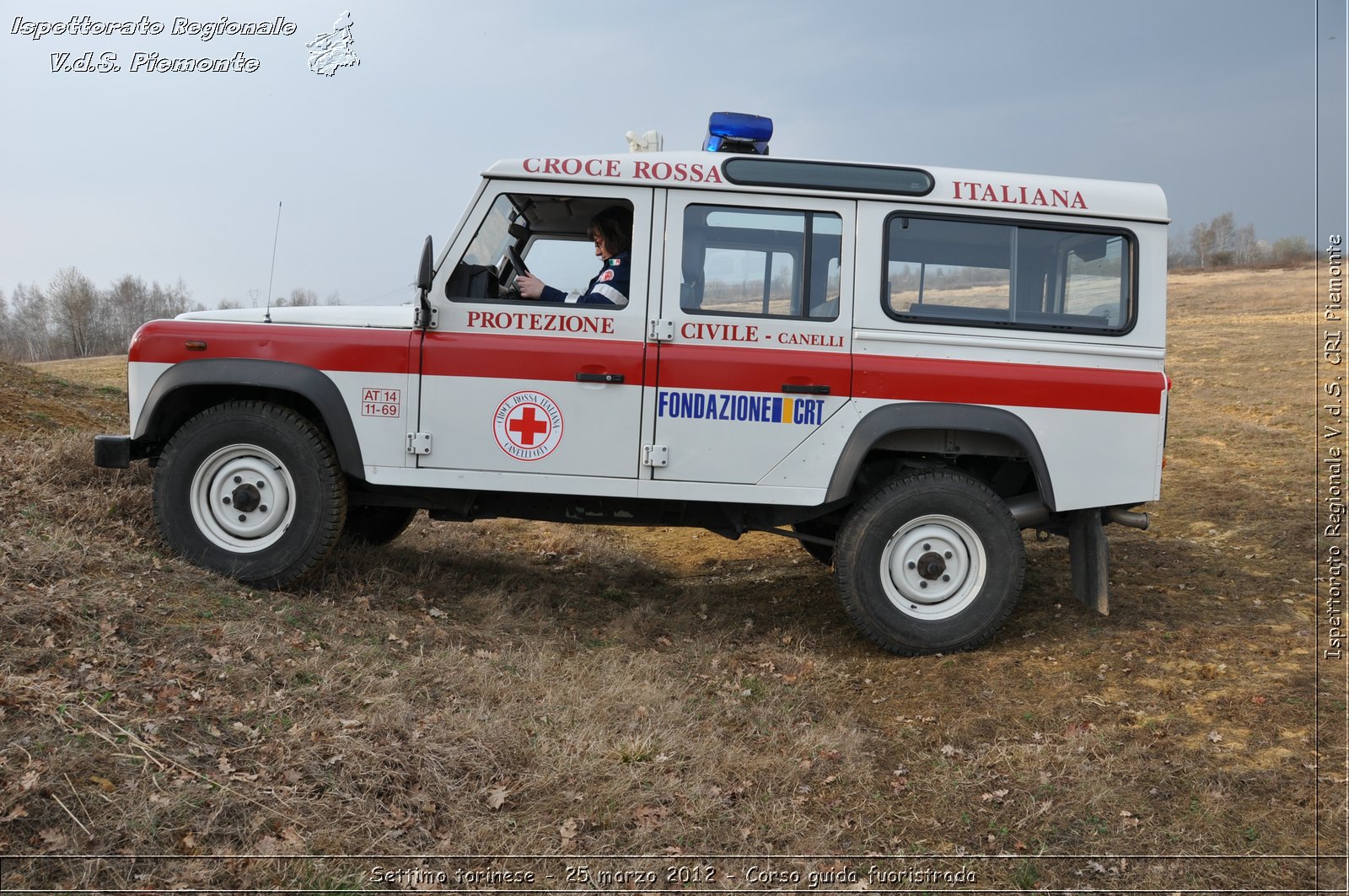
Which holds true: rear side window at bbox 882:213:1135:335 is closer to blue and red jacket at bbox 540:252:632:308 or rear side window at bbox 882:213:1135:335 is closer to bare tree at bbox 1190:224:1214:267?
blue and red jacket at bbox 540:252:632:308

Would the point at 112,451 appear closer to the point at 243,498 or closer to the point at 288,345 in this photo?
the point at 243,498

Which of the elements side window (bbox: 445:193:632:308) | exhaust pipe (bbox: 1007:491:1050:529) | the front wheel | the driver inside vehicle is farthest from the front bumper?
exhaust pipe (bbox: 1007:491:1050:529)

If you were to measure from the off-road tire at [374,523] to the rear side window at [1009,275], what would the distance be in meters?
3.77

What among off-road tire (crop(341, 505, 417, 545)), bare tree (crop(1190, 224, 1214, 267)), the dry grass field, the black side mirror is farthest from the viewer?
bare tree (crop(1190, 224, 1214, 267))

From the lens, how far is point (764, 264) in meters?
5.59

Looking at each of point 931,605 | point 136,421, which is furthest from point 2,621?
point 931,605

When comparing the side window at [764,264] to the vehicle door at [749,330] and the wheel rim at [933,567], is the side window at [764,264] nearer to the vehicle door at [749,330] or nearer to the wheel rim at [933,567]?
the vehicle door at [749,330]

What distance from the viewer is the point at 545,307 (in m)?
5.56

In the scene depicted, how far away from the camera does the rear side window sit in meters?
5.61

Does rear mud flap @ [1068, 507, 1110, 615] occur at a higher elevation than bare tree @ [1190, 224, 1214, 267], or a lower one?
lower

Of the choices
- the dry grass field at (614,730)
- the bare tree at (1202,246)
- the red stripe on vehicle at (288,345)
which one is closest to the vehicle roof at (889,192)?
the red stripe on vehicle at (288,345)

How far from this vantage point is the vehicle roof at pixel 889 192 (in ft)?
18.1

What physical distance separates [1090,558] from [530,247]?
3.86m

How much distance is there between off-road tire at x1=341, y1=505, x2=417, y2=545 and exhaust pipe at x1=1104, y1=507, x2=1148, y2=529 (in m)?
4.58
